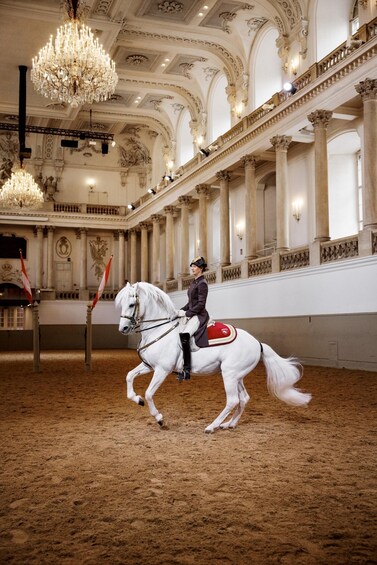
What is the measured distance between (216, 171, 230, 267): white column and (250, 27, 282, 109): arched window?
10.8 ft

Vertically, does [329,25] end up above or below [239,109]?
above

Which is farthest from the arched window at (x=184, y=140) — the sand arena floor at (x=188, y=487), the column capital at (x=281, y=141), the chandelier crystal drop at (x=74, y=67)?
the sand arena floor at (x=188, y=487)

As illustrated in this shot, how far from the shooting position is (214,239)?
28.6 m

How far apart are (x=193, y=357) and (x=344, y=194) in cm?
1459

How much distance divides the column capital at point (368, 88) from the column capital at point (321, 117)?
6.31 feet

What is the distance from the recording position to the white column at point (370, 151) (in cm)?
1467

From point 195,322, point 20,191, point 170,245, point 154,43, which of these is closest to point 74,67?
point 195,322

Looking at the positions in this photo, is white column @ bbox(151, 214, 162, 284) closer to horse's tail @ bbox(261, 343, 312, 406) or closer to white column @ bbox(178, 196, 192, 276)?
white column @ bbox(178, 196, 192, 276)

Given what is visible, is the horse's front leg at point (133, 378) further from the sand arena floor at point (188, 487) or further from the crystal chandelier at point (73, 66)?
the crystal chandelier at point (73, 66)

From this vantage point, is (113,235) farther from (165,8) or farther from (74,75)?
(74,75)

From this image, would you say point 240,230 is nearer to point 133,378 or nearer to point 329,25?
point 329,25

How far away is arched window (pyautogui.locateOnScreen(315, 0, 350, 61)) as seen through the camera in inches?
701

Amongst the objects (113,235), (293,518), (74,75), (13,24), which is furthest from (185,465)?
(113,235)

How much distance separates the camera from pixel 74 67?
1259cm
